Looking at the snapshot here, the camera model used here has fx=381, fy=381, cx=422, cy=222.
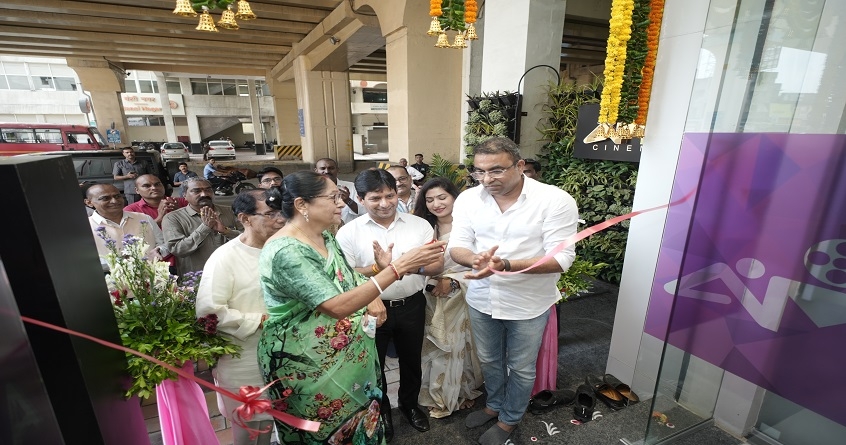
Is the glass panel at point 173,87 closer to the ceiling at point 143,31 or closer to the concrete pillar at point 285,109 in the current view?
the concrete pillar at point 285,109

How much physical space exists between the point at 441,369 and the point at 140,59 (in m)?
18.9

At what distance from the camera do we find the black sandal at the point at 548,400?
256 cm

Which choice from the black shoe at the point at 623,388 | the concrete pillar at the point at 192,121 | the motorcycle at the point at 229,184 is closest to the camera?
the black shoe at the point at 623,388

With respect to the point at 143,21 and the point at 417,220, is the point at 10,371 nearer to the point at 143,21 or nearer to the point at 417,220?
the point at 417,220

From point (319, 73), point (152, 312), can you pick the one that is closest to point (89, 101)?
point (319, 73)

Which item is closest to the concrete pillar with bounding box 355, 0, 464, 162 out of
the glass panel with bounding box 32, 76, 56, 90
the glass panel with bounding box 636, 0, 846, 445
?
the glass panel with bounding box 636, 0, 846, 445

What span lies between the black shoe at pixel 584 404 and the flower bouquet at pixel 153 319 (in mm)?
2153

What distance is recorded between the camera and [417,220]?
2404mm

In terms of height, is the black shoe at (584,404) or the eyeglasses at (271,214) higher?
the eyeglasses at (271,214)

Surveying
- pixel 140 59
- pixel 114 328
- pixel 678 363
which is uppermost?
pixel 140 59

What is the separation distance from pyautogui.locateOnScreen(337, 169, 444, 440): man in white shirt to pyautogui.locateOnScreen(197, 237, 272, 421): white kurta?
0.57 meters

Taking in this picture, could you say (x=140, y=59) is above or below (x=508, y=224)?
above

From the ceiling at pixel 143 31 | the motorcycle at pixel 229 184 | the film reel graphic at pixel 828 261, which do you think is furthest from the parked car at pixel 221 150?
the film reel graphic at pixel 828 261

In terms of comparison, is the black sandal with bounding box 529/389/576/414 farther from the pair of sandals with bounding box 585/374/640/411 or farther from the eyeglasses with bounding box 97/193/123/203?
the eyeglasses with bounding box 97/193/123/203
